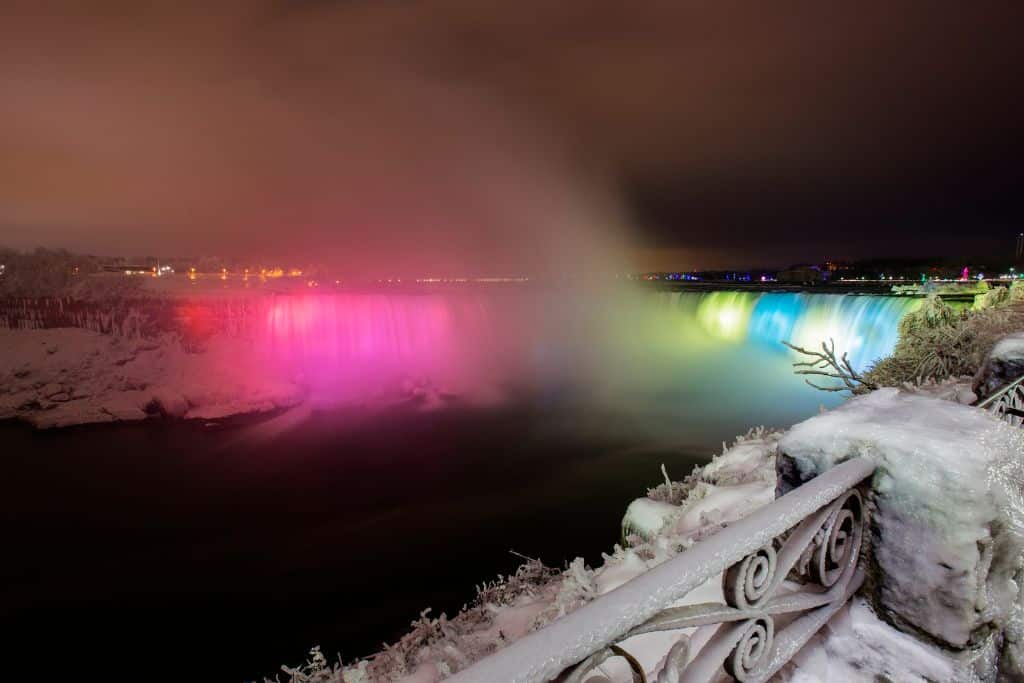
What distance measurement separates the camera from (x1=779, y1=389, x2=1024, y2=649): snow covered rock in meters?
2.11

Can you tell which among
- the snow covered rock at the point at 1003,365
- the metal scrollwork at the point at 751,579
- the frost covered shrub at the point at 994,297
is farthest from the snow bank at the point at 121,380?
the frost covered shrub at the point at 994,297

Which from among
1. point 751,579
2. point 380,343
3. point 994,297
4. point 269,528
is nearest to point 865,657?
point 751,579

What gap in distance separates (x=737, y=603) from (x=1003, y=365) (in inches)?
217

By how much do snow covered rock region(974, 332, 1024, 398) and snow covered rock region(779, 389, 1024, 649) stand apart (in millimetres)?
3732

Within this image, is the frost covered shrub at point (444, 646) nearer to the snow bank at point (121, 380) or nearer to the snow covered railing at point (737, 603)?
the snow covered railing at point (737, 603)

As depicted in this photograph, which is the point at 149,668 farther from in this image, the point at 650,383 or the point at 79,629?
the point at 650,383

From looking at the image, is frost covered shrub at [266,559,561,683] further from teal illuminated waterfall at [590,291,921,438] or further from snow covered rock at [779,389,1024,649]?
teal illuminated waterfall at [590,291,921,438]

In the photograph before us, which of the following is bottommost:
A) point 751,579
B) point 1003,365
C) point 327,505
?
point 327,505

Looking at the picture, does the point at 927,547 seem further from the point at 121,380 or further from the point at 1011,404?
the point at 121,380

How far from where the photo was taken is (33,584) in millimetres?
12203

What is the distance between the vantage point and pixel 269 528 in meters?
14.2

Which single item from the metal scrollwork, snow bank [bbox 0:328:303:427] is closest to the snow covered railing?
the metal scrollwork

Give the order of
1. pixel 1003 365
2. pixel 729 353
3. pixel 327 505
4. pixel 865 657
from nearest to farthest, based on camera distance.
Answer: pixel 865 657
pixel 1003 365
pixel 327 505
pixel 729 353

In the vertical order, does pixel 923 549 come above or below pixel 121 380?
above
